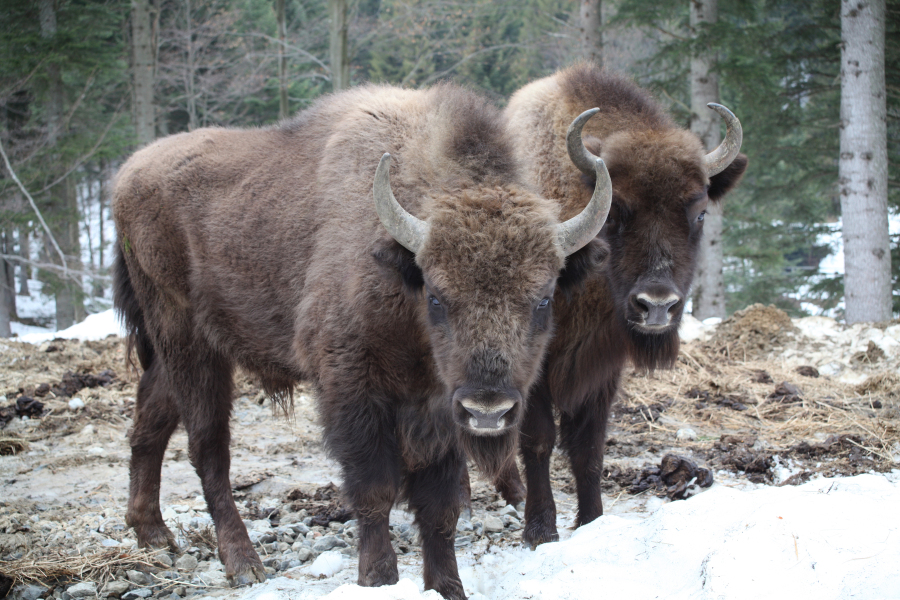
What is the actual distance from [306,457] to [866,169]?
9004 millimetres

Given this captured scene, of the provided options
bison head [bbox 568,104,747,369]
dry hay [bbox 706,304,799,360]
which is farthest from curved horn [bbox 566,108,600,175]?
dry hay [bbox 706,304,799,360]

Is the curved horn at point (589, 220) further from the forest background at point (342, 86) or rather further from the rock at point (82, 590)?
the forest background at point (342, 86)

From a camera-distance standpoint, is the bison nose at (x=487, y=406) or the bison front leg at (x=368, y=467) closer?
the bison nose at (x=487, y=406)

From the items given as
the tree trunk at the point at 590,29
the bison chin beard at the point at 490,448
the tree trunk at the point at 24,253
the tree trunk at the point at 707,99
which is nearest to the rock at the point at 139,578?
the bison chin beard at the point at 490,448

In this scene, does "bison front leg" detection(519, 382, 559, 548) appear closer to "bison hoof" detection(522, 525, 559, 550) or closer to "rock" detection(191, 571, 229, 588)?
"bison hoof" detection(522, 525, 559, 550)

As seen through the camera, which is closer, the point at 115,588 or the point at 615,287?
the point at 115,588

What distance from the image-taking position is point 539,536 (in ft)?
13.9

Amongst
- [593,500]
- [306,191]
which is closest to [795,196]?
[593,500]

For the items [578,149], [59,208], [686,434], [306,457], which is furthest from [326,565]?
[59,208]

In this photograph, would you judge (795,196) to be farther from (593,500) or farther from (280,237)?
(280,237)

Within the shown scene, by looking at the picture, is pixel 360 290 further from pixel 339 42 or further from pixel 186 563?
pixel 339 42

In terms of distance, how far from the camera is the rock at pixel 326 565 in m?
3.79

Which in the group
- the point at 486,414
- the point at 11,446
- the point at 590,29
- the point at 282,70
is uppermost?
the point at 590,29

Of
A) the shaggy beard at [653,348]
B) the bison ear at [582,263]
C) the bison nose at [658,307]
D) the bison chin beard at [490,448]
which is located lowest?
the bison chin beard at [490,448]
